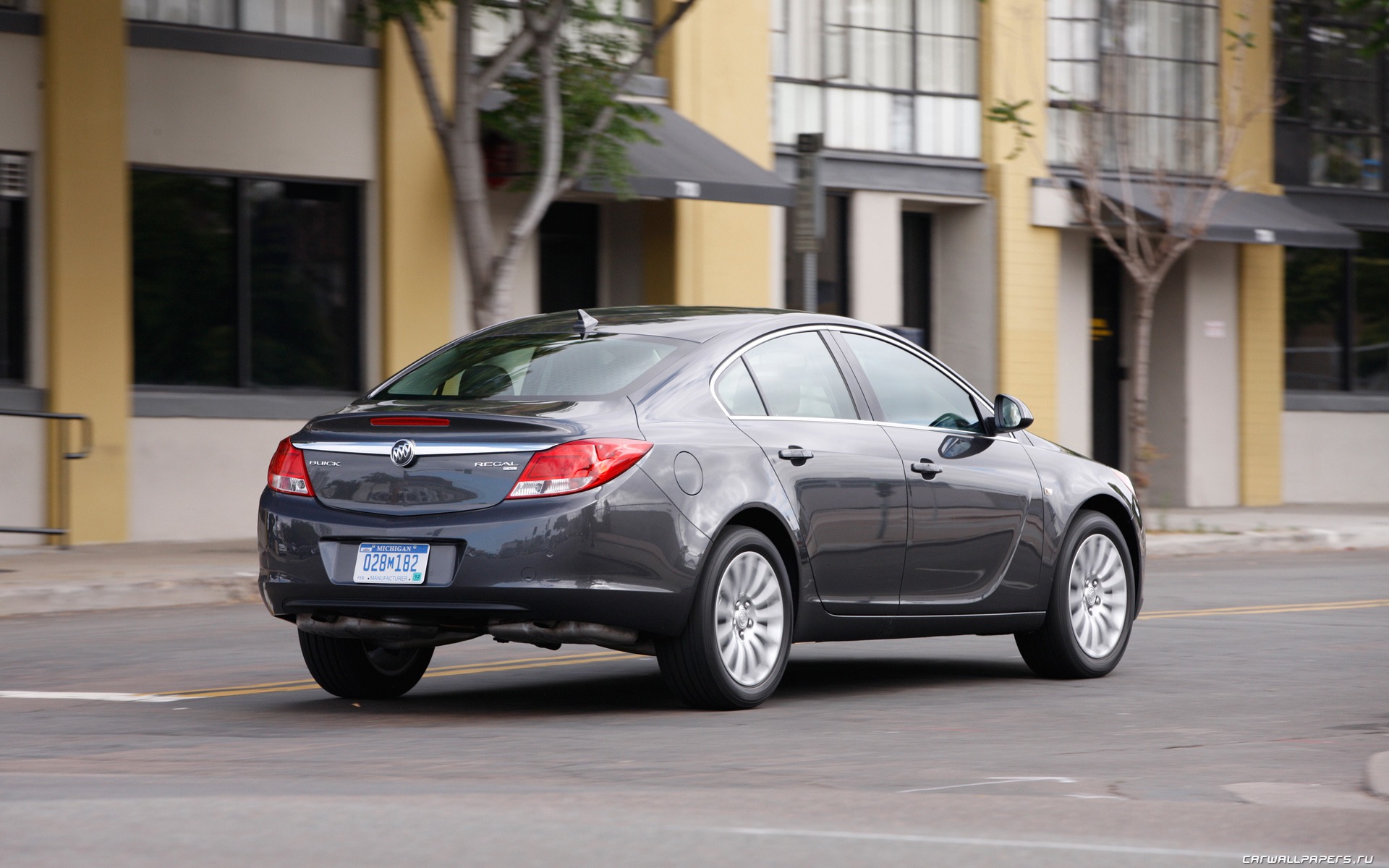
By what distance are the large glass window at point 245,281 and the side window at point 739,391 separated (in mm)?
10922

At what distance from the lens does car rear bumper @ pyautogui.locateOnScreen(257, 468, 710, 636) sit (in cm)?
728

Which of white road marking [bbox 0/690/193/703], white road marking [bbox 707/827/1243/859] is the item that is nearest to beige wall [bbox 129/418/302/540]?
white road marking [bbox 0/690/193/703]

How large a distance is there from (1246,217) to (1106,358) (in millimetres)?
2553

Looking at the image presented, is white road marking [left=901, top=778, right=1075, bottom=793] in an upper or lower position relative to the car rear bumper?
lower

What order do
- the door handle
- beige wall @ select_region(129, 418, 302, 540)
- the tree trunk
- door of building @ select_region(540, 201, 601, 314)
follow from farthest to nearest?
door of building @ select_region(540, 201, 601, 314), the tree trunk, beige wall @ select_region(129, 418, 302, 540), the door handle

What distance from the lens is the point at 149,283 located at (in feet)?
58.9

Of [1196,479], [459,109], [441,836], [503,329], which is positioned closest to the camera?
[441,836]

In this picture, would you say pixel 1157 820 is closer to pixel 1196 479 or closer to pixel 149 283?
pixel 149 283

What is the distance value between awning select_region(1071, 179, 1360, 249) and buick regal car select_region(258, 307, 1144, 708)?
1397 cm

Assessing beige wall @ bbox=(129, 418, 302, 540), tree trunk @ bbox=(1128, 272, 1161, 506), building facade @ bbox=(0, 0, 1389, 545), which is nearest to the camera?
building facade @ bbox=(0, 0, 1389, 545)

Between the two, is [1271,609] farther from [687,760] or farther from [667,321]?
[687,760]

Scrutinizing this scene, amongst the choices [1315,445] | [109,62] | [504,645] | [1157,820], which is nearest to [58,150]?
[109,62]

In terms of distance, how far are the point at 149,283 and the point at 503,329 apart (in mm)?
10120

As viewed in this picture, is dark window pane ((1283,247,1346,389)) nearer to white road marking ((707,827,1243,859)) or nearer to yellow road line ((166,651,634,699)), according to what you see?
yellow road line ((166,651,634,699))
